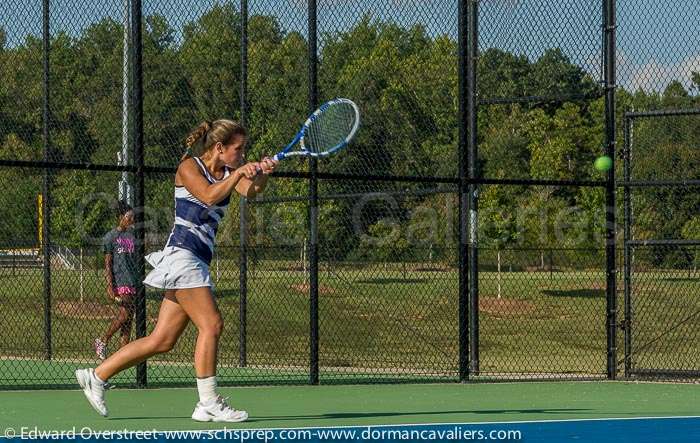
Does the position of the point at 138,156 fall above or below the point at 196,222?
above

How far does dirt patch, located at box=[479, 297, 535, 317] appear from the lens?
21281 millimetres

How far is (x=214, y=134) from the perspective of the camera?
788 centimetres

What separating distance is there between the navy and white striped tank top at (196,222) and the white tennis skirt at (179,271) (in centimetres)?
4

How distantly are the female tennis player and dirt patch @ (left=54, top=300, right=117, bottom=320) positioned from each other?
29.4ft

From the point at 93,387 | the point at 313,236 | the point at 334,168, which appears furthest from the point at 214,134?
the point at 334,168

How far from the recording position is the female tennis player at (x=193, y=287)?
7.67 meters

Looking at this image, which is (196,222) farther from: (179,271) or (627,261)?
(627,261)

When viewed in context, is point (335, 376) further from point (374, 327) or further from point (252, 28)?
point (374, 327)

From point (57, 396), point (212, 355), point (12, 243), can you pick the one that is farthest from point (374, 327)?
point (212, 355)

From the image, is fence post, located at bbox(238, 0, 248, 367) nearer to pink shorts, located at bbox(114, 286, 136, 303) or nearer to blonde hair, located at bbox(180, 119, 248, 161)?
pink shorts, located at bbox(114, 286, 136, 303)

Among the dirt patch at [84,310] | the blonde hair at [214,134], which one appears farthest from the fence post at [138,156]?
the dirt patch at [84,310]

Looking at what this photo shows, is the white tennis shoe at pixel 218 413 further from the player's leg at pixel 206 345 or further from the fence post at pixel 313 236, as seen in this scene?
the fence post at pixel 313 236

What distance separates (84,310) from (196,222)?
378 inches

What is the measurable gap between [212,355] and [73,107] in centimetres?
638
